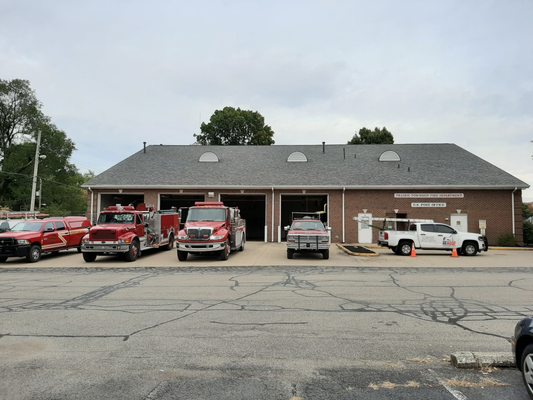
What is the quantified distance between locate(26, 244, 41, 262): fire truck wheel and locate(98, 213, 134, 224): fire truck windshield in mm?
2901

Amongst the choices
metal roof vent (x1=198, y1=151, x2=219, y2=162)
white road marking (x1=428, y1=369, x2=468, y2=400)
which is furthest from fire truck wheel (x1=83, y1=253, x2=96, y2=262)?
metal roof vent (x1=198, y1=151, x2=219, y2=162)

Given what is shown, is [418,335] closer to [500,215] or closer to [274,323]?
[274,323]

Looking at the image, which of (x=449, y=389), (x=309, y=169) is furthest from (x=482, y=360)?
(x=309, y=169)

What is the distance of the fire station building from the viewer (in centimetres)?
2827

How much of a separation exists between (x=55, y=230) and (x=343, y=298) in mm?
16150

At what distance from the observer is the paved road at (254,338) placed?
4352 mm

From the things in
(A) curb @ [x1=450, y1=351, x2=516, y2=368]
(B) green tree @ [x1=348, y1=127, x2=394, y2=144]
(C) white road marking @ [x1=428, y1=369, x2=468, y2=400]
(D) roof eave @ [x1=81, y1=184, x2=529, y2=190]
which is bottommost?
(C) white road marking @ [x1=428, y1=369, x2=468, y2=400]

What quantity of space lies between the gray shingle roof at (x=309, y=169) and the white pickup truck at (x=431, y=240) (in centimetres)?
727

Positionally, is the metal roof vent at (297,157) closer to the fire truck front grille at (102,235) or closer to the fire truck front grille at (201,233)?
the fire truck front grille at (201,233)

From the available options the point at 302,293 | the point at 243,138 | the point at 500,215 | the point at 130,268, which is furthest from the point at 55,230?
the point at 243,138

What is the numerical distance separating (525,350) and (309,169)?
27.8 m

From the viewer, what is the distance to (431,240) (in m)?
21.6

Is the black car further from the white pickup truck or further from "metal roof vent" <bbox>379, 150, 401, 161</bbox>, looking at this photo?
"metal roof vent" <bbox>379, 150, 401, 161</bbox>

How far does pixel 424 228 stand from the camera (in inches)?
854
